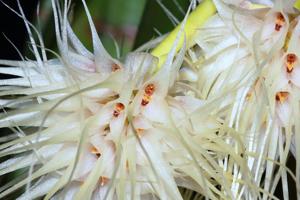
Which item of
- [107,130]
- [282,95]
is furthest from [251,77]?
[107,130]

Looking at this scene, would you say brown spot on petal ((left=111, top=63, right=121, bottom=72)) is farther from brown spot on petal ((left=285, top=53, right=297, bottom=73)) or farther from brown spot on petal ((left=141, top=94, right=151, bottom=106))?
brown spot on petal ((left=285, top=53, right=297, bottom=73))

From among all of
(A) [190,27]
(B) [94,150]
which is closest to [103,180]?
(B) [94,150]

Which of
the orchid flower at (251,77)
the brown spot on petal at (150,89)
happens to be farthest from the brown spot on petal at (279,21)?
the brown spot on petal at (150,89)

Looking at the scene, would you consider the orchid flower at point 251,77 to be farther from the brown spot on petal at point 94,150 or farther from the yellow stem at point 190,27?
the brown spot on petal at point 94,150

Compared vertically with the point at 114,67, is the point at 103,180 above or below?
below

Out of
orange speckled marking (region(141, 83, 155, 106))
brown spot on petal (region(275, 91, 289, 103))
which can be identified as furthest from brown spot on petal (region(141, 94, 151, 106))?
brown spot on petal (region(275, 91, 289, 103))

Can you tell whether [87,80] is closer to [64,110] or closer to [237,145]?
[64,110]

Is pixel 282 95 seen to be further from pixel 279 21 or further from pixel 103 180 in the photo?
pixel 103 180

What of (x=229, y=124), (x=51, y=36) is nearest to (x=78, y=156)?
(x=229, y=124)
